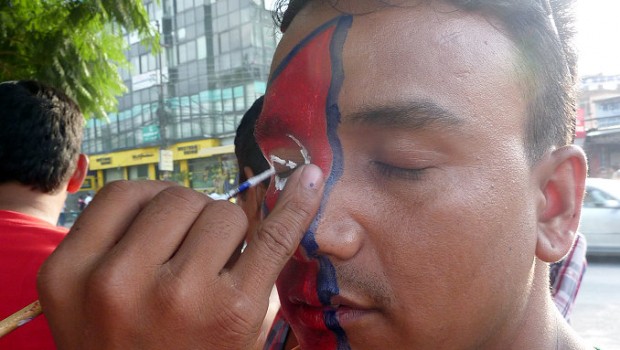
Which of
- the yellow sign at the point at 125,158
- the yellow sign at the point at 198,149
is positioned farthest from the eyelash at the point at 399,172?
the yellow sign at the point at 125,158

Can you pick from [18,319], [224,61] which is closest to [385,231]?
[18,319]

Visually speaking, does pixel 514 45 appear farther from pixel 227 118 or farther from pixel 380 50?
pixel 227 118

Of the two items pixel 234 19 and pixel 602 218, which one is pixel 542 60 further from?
pixel 234 19

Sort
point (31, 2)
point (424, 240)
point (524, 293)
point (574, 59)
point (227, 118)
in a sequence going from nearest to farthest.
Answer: point (424, 240)
point (524, 293)
point (574, 59)
point (31, 2)
point (227, 118)

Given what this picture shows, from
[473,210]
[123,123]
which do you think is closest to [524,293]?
[473,210]

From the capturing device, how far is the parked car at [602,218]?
6656 millimetres

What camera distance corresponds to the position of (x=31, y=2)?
3957 millimetres

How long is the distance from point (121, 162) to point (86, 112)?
77.8ft

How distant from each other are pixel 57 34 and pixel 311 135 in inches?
145

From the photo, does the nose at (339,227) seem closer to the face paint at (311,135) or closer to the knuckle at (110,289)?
the face paint at (311,135)

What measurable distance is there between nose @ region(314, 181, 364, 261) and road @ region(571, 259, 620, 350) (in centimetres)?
351

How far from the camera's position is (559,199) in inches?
44.2

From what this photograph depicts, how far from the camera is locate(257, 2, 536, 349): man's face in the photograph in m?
0.96

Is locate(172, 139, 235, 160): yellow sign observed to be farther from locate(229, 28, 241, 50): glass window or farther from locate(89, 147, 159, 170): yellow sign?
locate(229, 28, 241, 50): glass window
